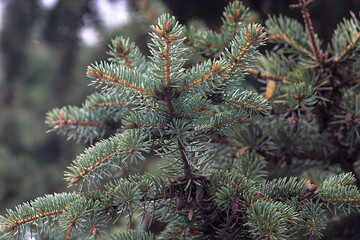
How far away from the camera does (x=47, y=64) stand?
118 inches

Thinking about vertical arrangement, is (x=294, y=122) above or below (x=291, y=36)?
below

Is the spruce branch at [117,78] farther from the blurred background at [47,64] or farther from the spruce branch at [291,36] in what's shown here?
the blurred background at [47,64]

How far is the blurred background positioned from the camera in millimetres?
1784

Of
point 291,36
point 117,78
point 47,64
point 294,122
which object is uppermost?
point 47,64

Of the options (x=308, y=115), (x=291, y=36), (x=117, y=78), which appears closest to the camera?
(x=117, y=78)

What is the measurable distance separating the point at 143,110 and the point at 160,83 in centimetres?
7

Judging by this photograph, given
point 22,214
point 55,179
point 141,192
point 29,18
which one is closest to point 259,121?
point 141,192

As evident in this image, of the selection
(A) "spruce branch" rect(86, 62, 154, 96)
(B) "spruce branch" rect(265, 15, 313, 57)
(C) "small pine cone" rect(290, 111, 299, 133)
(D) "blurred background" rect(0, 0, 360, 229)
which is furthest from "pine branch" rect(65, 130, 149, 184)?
(D) "blurred background" rect(0, 0, 360, 229)

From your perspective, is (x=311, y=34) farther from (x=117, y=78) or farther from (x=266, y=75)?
(x=117, y=78)

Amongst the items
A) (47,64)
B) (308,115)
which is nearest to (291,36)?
(308,115)

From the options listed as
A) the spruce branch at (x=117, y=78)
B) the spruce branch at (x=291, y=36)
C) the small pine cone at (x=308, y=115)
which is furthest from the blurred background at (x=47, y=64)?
the spruce branch at (x=117, y=78)

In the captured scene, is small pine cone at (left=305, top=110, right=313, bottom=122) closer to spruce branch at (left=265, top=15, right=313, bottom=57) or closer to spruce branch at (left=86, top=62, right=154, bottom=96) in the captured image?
spruce branch at (left=265, top=15, right=313, bottom=57)

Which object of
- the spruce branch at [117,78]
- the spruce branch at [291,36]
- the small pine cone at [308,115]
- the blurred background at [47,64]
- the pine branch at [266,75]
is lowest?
Answer: the small pine cone at [308,115]

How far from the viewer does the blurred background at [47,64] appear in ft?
5.85
